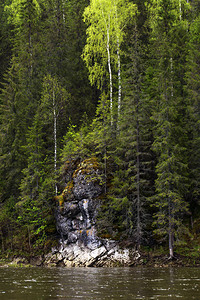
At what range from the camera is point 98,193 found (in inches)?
1135

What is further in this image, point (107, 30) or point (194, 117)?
point (107, 30)

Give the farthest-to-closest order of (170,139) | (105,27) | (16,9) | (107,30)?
(16,9) < (105,27) < (107,30) < (170,139)

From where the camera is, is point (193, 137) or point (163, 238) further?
point (193, 137)

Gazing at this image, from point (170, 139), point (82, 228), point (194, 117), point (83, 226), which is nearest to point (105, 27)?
point (194, 117)

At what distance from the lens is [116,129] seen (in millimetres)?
31031

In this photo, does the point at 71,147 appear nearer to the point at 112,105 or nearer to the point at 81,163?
the point at 81,163

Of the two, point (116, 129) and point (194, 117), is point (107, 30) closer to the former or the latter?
point (116, 129)

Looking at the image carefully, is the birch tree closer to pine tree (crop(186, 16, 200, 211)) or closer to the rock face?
pine tree (crop(186, 16, 200, 211))

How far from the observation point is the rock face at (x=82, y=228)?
85.2ft

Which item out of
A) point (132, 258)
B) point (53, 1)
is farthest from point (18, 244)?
point (53, 1)

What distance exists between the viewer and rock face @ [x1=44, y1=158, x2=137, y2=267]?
85.2 feet

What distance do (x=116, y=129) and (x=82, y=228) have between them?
857 cm

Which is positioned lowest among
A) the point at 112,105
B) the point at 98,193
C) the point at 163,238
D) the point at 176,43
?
the point at 163,238

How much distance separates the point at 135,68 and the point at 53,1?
77.4 ft
